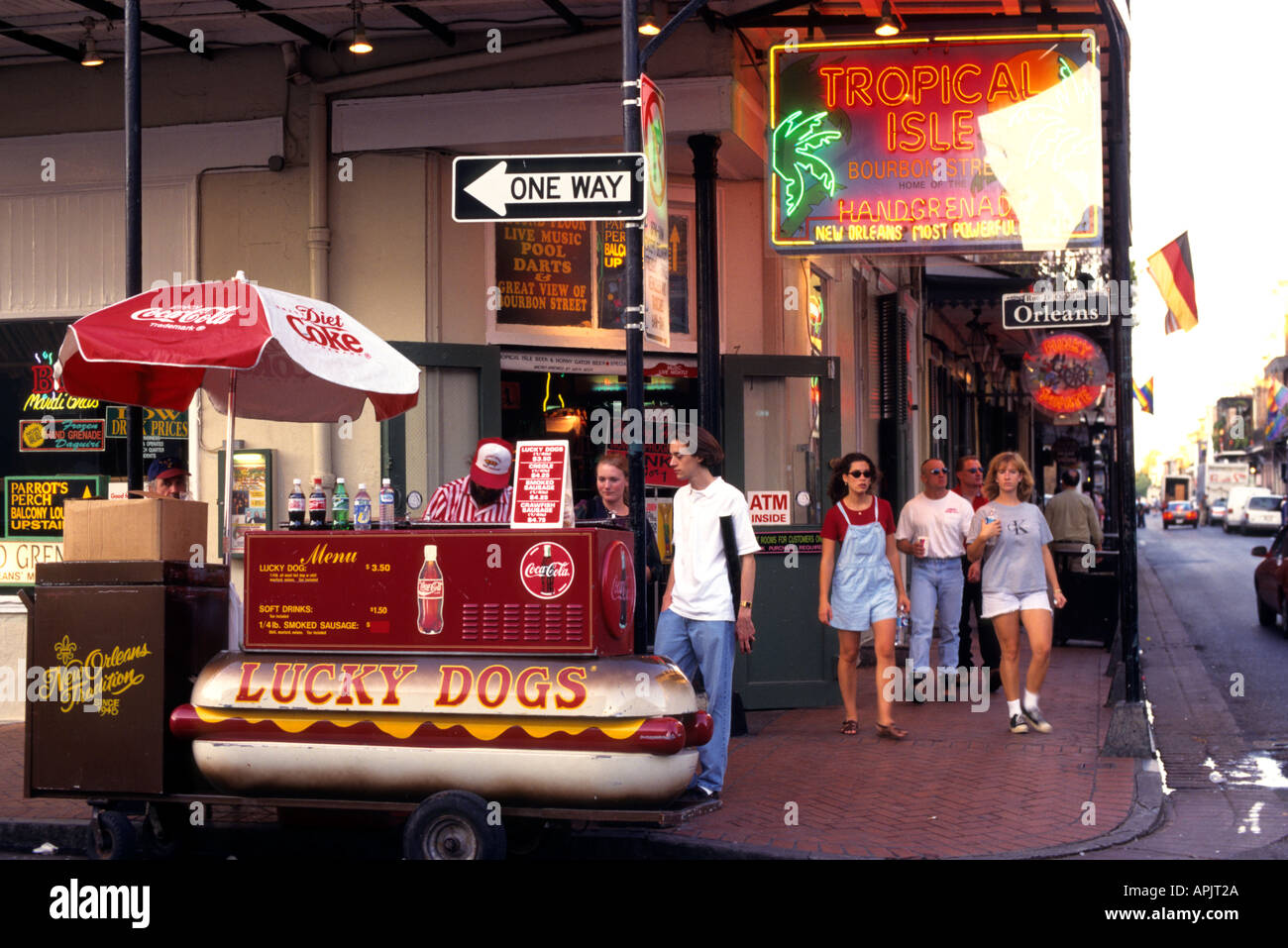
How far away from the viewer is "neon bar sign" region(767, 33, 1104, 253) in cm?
1065

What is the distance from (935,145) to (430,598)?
242 inches

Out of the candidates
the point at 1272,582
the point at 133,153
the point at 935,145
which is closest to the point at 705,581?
the point at 133,153

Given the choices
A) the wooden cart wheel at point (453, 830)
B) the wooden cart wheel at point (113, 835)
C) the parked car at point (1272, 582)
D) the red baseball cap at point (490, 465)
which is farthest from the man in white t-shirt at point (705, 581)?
the parked car at point (1272, 582)

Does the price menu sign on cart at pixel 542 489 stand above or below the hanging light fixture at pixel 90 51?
below

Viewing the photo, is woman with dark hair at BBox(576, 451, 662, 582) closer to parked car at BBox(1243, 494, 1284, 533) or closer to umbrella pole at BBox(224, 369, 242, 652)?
umbrella pole at BBox(224, 369, 242, 652)

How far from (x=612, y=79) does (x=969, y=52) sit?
8.72 feet

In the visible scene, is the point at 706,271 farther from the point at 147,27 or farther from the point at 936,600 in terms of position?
the point at 147,27

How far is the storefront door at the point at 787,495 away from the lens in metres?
10.8

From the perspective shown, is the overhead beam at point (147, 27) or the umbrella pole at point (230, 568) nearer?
the umbrella pole at point (230, 568)

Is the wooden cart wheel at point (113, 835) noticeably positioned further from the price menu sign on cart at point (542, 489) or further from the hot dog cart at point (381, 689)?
the price menu sign on cart at point (542, 489)

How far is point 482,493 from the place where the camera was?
307 inches

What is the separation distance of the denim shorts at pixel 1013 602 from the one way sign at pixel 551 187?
4418mm
